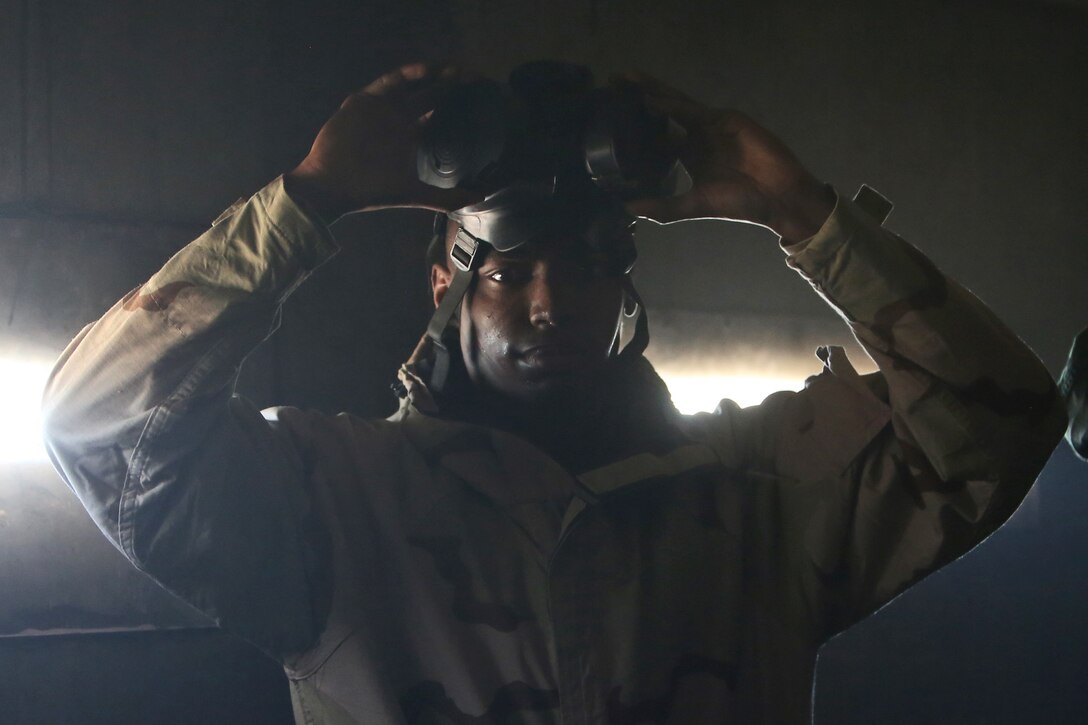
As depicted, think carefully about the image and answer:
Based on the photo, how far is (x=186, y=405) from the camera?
0.92 m

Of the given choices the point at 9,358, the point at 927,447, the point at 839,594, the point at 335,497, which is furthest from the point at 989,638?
the point at 9,358

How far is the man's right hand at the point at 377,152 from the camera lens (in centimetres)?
97

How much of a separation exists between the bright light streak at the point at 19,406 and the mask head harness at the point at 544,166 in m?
0.77

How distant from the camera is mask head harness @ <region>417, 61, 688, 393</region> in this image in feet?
3.36

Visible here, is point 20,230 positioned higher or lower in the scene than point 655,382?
higher

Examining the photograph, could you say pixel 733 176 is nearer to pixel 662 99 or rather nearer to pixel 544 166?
pixel 662 99

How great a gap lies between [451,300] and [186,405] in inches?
15.4

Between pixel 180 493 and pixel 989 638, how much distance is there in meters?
1.87

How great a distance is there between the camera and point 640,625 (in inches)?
42.5

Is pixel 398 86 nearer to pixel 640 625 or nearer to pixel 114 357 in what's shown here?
pixel 114 357

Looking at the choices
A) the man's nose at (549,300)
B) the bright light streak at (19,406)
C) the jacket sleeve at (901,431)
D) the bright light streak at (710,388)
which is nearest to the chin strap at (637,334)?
the man's nose at (549,300)

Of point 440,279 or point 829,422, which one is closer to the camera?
point 829,422

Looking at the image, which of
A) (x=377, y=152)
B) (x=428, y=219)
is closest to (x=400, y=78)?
(x=377, y=152)

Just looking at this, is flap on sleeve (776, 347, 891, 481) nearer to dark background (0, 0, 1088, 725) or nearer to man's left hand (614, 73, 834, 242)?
man's left hand (614, 73, 834, 242)
